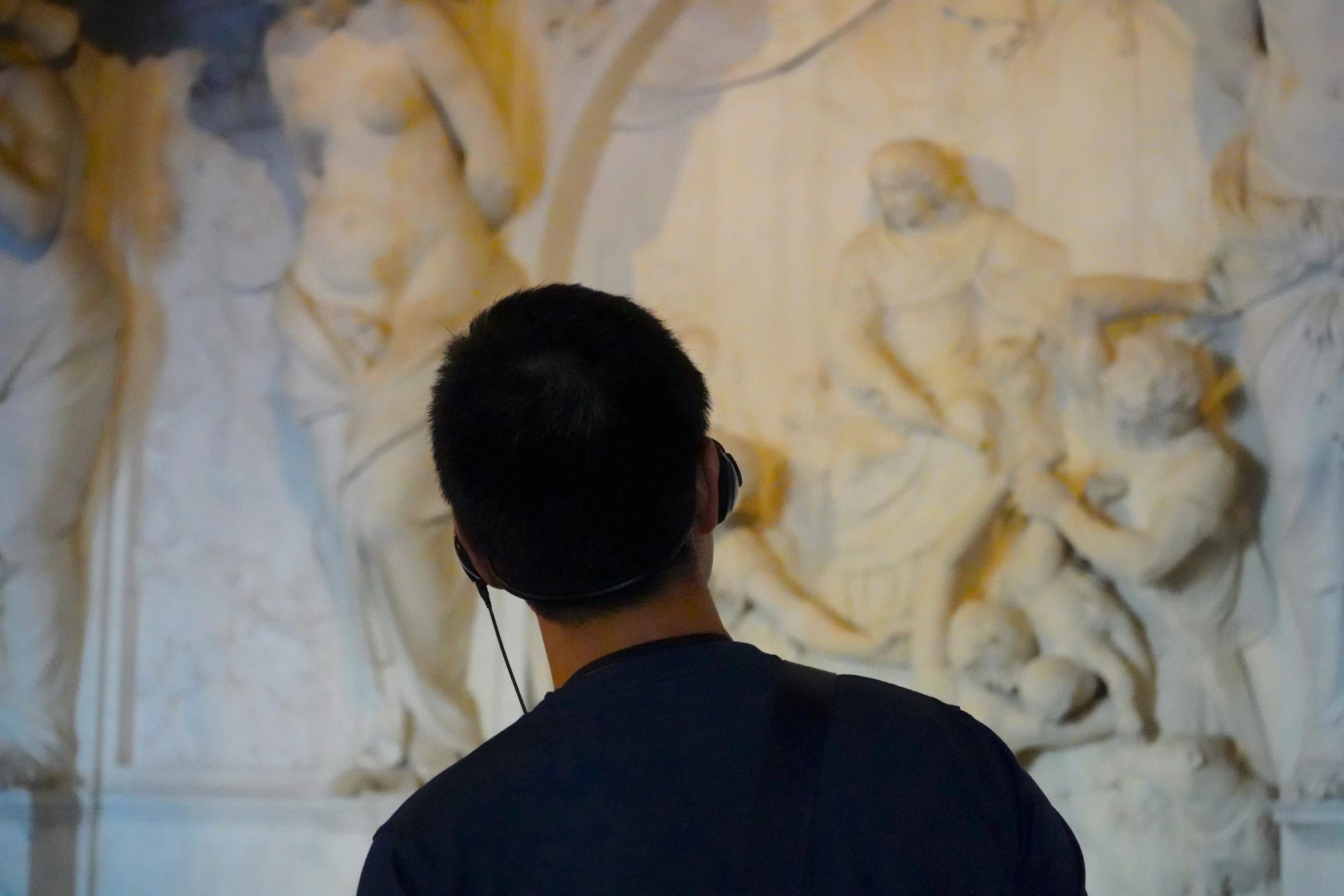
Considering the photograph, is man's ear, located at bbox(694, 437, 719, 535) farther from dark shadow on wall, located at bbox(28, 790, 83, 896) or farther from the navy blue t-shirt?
dark shadow on wall, located at bbox(28, 790, 83, 896)

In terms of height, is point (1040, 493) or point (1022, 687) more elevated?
point (1040, 493)

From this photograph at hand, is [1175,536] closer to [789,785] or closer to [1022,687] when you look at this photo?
[1022,687]

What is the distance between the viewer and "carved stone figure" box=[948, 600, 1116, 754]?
277 centimetres

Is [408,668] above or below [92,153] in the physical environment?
below

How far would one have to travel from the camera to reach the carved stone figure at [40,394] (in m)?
3.87

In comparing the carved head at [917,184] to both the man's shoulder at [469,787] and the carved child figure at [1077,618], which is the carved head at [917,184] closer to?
the carved child figure at [1077,618]

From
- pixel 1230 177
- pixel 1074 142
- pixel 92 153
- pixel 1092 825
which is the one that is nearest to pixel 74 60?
pixel 92 153

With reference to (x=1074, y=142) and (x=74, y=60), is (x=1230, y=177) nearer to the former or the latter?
(x=1074, y=142)

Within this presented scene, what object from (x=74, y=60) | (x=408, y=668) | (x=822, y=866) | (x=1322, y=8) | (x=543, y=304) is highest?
(x=543, y=304)

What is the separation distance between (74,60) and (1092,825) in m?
3.53

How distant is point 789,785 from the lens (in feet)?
2.96

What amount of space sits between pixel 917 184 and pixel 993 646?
1065 mm

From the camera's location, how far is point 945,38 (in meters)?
3.32

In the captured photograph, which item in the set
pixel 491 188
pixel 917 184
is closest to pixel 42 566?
pixel 491 188
